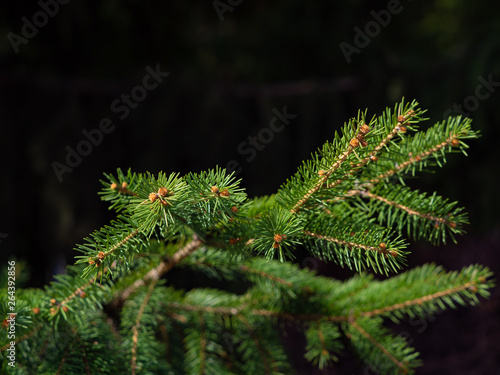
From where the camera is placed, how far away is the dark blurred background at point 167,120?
232 centimetres

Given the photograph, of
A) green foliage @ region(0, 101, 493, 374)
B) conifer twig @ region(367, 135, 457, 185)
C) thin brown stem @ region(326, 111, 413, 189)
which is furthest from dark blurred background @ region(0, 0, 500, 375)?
thin brown stem @ region(326, 111, 413, 189)

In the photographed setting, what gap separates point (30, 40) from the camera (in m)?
2.68

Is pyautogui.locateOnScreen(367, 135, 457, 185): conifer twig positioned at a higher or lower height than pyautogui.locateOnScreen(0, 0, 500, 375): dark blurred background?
lower

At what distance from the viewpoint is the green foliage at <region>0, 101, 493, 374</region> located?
1.85 ft

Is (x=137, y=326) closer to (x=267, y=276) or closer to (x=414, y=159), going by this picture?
(x=267, y=276)

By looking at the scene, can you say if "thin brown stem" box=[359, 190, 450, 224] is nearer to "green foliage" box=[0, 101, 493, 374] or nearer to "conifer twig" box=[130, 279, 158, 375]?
"green foliage" box=[0, 101, 493, 374]

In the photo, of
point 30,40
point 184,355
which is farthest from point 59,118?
A: point 184,355

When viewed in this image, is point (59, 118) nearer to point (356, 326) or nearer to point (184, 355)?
point (184, 355)

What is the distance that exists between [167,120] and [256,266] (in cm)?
174

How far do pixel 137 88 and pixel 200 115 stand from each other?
0.37 m

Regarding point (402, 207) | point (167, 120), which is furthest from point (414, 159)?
point (167, 120)

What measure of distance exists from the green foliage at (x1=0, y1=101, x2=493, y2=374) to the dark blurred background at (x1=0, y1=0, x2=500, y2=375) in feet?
5.02

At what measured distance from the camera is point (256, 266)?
87cm

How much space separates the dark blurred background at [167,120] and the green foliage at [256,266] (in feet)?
5.02
